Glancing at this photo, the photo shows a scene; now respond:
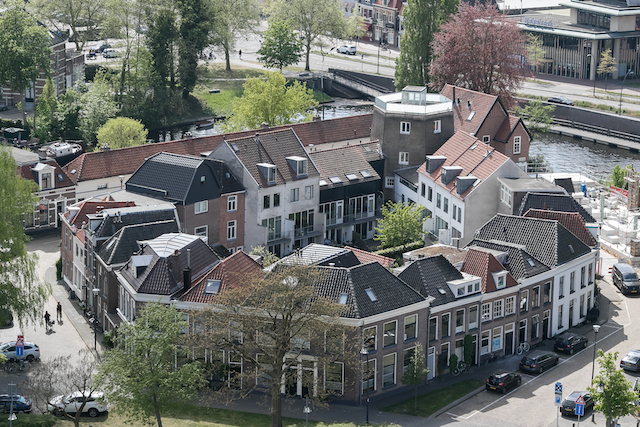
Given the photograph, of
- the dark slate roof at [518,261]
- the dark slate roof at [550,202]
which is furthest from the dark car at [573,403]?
the dark slate roof at [550,202]

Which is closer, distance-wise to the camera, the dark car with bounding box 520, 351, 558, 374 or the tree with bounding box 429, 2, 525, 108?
the dark car with bounding box 520, 351, 558, 374

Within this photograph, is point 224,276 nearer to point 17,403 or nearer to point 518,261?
point 17,403

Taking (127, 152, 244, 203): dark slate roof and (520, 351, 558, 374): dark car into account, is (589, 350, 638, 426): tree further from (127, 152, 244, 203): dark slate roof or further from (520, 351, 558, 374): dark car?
(127, 152, 244, 203): dark slate roof

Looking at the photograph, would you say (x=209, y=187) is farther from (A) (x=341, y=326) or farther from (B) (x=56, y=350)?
(A) (x=341, y=326)

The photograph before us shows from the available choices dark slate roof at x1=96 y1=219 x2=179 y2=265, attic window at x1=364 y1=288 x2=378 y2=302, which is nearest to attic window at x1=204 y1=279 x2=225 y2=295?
dark slate roof at x1=96 y1=219 x2=179 y2=265

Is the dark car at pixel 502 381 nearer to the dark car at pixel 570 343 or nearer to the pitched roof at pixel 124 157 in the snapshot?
the dark car at pixel 570 343

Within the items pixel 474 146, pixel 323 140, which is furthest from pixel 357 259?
pixel 323 140

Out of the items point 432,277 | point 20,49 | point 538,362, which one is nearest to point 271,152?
point 432,277
